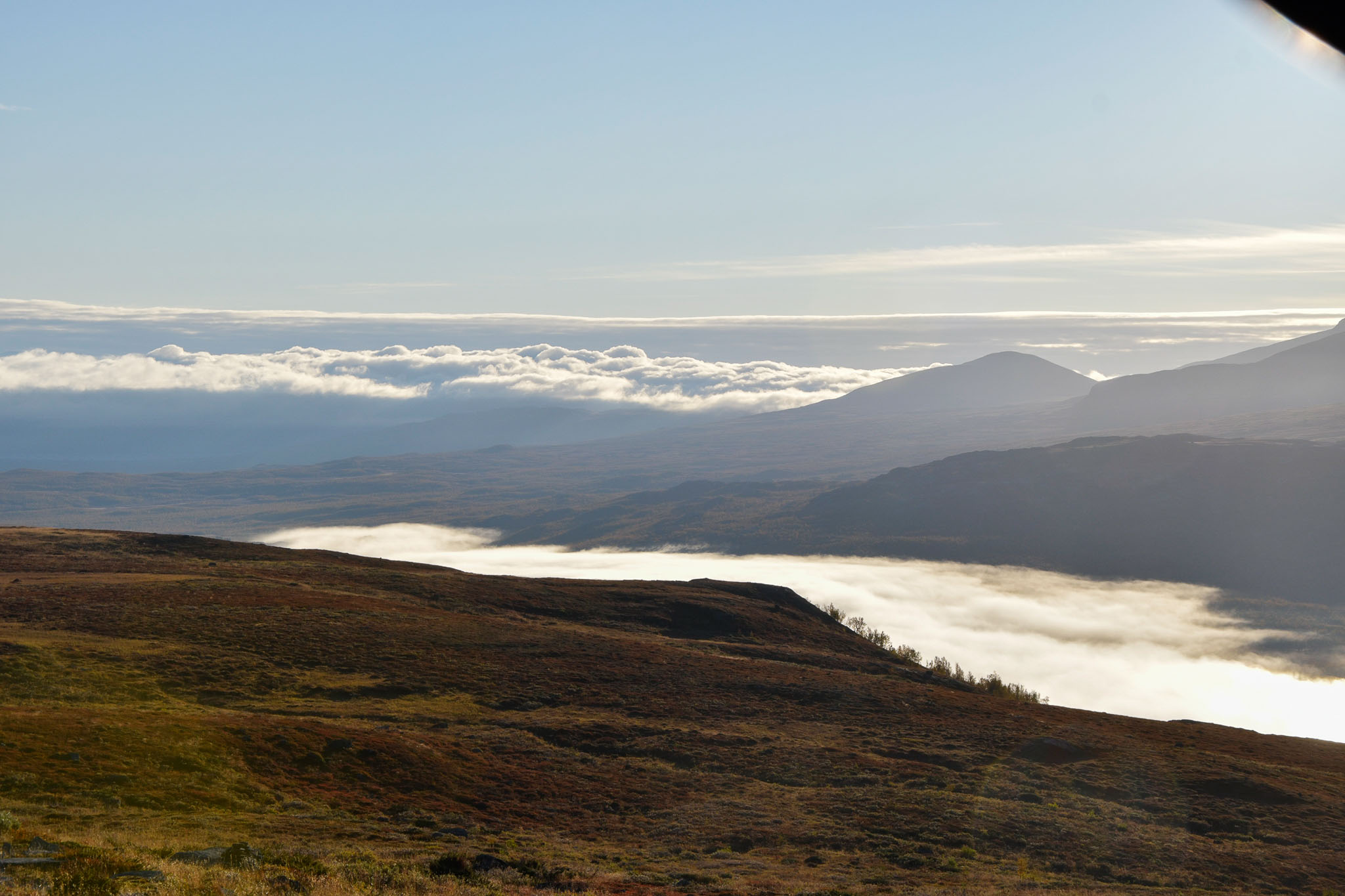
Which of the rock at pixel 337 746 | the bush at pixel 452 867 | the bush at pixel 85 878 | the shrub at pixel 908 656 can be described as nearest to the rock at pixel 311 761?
the rock at pixel 337 746

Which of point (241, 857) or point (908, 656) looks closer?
point (241, 857)

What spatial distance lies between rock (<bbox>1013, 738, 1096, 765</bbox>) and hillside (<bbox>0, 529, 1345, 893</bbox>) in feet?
0.54

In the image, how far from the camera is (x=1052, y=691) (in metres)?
168

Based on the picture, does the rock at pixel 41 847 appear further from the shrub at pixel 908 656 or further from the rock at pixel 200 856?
the shrub at pixel 908 656

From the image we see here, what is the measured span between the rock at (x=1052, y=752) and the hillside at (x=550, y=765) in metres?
0.17

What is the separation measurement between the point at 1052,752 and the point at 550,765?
27.9m

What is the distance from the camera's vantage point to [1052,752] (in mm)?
49781

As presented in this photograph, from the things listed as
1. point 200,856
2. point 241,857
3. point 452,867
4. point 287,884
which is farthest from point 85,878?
point 452,867

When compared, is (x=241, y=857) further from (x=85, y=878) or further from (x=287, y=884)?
(x=85, y=878)

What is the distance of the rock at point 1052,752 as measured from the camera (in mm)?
48562

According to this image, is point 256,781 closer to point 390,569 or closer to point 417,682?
point 417,682

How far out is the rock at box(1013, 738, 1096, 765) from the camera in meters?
48.6

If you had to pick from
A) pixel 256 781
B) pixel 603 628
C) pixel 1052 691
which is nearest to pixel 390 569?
pixel 603 628

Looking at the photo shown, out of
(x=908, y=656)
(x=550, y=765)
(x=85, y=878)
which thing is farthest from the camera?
(x=908, y=656)
